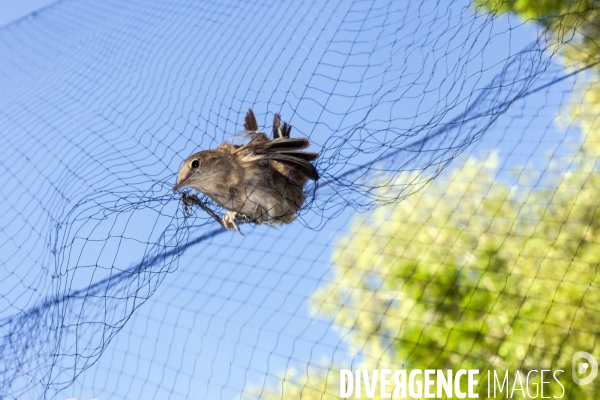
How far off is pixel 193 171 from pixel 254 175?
0.15 metres

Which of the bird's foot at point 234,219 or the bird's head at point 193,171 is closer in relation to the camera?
the bird's head at point 193,171

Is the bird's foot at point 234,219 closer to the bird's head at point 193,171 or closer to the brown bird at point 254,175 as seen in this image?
the brown bird at point 254,175

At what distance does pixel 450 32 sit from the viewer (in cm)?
168

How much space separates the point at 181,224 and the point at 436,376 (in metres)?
2.46

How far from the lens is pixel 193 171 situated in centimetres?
149

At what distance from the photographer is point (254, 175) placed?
1556mm

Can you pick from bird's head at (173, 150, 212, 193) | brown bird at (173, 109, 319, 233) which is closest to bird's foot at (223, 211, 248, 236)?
brown bird at (173, 109, 319, 233)

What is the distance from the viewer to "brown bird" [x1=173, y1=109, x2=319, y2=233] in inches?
59.1

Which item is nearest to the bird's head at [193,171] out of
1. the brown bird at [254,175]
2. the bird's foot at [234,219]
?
the brown bird at [254,175]

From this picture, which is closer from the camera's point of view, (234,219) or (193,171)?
(193,171)

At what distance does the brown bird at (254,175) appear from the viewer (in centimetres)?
150

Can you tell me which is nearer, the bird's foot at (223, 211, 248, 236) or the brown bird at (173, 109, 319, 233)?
Result: the brown bird at (173, 109, 319, 233)

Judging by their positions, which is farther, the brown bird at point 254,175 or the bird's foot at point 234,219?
the bird's foot at point 234,219

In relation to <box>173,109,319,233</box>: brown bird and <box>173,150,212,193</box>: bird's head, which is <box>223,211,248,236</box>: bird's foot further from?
<box>173,150,212,193</box>: bird's head
